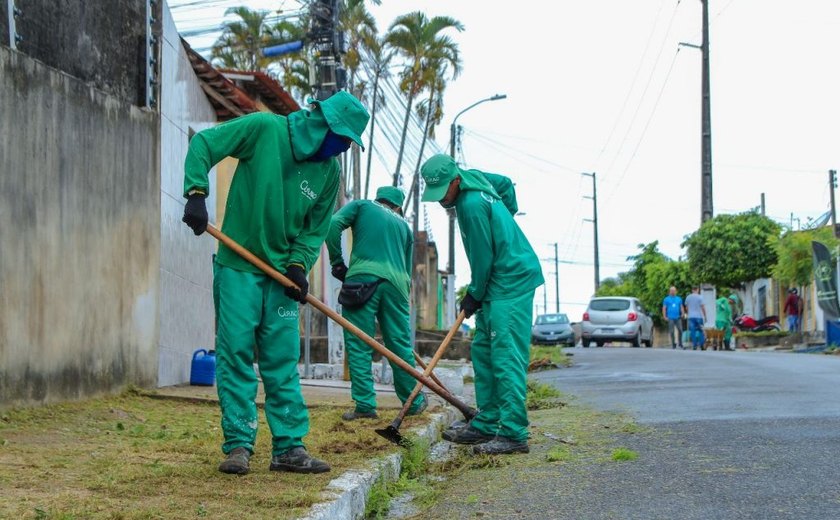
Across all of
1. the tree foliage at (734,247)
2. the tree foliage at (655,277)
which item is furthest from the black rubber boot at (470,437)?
the tree foliage at (655,277)

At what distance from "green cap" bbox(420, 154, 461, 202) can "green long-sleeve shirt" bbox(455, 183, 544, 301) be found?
18 centimetres

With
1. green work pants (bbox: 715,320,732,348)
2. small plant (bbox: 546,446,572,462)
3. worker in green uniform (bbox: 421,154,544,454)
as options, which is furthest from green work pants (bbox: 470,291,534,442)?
green work pants (bbox: 715,320,732,348)

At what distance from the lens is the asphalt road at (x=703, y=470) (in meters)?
4.59

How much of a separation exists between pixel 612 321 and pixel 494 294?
2221 cm

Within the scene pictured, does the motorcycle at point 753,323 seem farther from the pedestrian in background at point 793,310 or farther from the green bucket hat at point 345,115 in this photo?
the green bucket hat at point 345,115

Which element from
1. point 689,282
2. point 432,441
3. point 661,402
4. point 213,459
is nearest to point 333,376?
point 661,402

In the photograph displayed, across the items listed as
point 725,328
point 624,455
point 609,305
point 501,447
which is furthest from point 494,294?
point 609,305

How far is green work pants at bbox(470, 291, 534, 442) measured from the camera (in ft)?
21.4

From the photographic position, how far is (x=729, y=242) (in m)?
34.5

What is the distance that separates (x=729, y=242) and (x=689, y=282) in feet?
24.7

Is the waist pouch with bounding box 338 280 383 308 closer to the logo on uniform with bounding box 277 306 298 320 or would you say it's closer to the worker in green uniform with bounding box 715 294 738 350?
the logo on uniform with bounding box 277 306 298 320

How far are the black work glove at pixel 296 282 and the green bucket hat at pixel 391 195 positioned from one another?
334 cm

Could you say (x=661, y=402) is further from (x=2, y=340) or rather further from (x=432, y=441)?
(x=2, y=340)

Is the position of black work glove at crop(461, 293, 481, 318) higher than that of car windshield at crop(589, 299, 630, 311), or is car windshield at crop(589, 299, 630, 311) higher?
car windshield at crop(589, 299, 630, 311)
